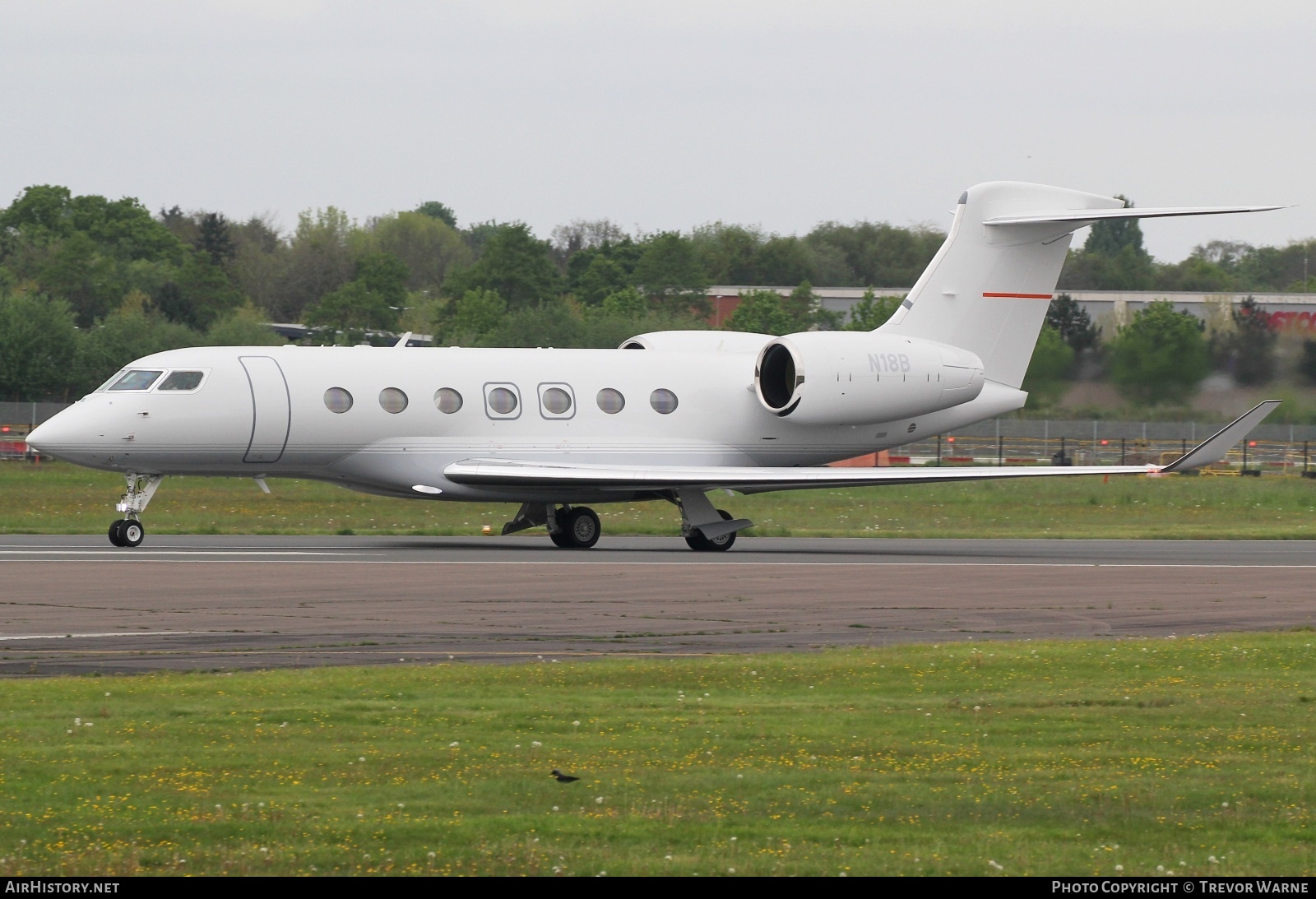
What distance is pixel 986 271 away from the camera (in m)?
30.2

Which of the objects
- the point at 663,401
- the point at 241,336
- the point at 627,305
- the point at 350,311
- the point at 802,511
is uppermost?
the point at 627,305

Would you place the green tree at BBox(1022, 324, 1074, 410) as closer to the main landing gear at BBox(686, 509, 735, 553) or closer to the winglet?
the winglet

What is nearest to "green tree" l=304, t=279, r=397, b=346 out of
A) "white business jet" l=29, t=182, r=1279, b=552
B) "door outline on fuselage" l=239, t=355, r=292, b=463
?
"white business jet" l=29, t=182, r=1279, b=552

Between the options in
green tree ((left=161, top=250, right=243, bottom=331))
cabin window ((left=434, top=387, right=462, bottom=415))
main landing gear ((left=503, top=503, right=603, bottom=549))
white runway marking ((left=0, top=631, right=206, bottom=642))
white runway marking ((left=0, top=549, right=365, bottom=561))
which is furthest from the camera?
green tree ((left=161, top=250, right=243, bottom=331))

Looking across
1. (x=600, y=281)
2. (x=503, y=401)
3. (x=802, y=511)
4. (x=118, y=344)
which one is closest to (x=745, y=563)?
(x=503, y=401)

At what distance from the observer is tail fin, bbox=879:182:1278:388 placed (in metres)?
30.0

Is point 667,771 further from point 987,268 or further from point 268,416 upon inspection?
point 987,268

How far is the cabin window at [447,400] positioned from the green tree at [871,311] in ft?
167

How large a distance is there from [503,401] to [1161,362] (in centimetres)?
1378

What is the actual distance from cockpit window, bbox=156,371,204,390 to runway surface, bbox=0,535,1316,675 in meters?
2.41

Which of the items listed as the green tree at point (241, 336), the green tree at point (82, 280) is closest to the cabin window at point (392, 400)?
the green tree at point (241, 336)

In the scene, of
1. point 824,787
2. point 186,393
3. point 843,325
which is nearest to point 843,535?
point 186,393

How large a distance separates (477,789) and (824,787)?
1758 mm

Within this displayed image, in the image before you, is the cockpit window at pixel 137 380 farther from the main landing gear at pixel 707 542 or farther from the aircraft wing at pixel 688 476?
the main landing gear at pixel 707 542
